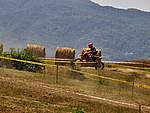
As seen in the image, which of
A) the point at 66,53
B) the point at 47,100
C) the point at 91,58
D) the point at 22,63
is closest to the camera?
the point at 47,100

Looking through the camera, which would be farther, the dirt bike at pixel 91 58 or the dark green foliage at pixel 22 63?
the dirt bike at pixel 91 58

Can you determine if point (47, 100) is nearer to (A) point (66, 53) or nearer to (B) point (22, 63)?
(B) point (22, 63)

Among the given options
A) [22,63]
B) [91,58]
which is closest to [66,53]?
[91,58]

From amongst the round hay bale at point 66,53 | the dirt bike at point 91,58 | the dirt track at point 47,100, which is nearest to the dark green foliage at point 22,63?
the dirt bike at point 91,58

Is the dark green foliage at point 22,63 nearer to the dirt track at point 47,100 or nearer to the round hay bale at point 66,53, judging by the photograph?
the dirt track at point 47,100

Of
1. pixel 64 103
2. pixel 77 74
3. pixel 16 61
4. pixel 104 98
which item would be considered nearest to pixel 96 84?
pixel 77 74

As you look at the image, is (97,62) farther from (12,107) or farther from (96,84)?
(12,107)

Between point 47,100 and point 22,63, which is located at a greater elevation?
point 22,63

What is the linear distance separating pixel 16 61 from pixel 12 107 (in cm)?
1676

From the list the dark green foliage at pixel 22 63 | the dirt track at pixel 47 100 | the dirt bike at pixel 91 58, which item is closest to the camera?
the dirt track at pixel 47 100

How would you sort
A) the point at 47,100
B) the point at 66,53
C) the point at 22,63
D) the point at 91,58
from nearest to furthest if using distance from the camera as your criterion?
1. the point at 47,100
2. the point at 22,63
3. the point at 91,58
4. the point at 66,53

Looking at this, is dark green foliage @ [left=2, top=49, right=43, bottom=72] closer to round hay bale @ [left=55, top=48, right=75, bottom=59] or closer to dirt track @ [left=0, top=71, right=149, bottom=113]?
dirt track @ [left=0, top=71, right=149, bottom=113]

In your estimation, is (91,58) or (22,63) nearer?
(22,63)

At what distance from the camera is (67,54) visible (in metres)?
46.8
